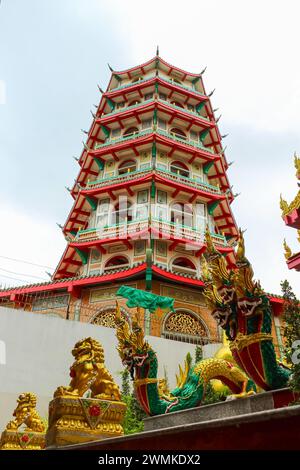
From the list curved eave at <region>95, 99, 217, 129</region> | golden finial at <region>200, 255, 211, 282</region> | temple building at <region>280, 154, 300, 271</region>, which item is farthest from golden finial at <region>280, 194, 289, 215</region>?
curved eave at <region>95, 99, 217, 129</region>

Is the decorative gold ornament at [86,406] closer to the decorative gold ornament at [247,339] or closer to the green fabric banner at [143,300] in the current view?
the decorative gold ornament at [247,339]

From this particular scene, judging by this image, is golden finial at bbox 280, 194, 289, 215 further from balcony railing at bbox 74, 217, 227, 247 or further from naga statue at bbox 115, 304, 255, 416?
balcony railing at bbox 74, 217, 227, 247

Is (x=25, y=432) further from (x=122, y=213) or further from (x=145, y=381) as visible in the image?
(x=122, y=213)

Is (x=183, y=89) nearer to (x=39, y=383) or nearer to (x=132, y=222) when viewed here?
(x=132, y=222)

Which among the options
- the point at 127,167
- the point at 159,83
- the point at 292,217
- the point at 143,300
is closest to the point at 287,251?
the point at 292,217

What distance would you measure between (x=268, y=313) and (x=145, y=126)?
19215 millimetres

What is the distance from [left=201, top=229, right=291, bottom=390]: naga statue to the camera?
12.4ft

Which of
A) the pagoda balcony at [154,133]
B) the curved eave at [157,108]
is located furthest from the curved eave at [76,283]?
the curved eave at [157,108]

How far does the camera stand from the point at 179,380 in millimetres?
5789

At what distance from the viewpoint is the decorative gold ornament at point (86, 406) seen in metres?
4.41

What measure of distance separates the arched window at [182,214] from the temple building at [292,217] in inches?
→ 376
